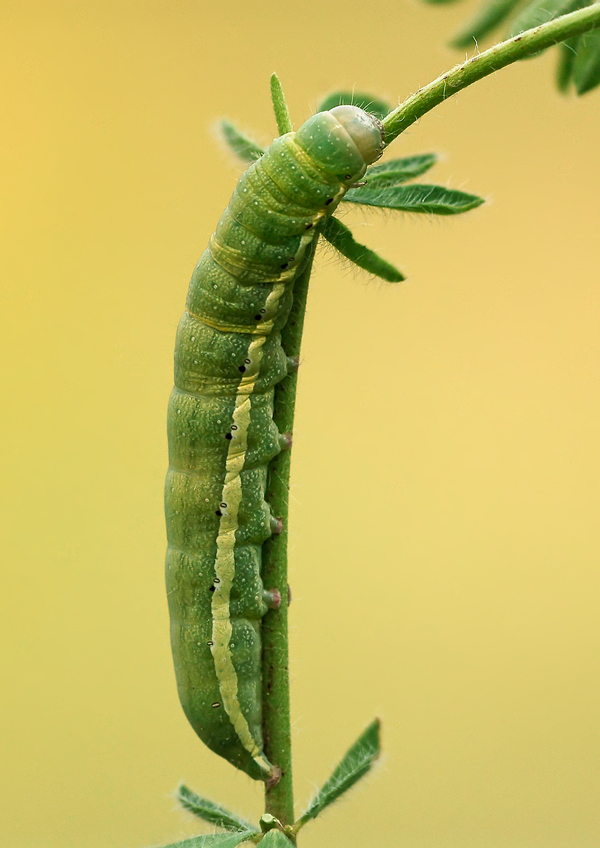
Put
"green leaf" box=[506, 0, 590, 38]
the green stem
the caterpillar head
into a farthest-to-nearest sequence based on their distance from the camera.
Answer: the caterpillar head → "green leaf" box=[506, 0, 590, 38] → the green stem

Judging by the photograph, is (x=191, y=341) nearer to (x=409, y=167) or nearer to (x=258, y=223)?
(x=258, y=223)

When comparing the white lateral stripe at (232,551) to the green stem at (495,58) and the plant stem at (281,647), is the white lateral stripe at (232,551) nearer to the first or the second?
the plant stem at (281,647)

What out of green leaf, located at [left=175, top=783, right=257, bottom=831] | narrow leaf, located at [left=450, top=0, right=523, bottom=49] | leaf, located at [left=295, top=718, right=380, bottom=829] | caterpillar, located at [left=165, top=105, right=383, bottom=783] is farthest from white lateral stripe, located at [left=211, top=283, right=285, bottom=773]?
narrow leaf, located at [left=450, top=0, right=523, bottom=49]

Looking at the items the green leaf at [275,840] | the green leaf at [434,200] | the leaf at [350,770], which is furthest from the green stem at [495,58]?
the green leaf at [275,840]

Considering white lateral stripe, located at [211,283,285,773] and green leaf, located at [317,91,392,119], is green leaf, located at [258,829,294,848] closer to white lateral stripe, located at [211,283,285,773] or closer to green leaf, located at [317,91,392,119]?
white lateral stripe, located at [211,283,285,773]

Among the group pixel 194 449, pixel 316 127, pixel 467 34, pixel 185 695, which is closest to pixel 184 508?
pixel 194 449
